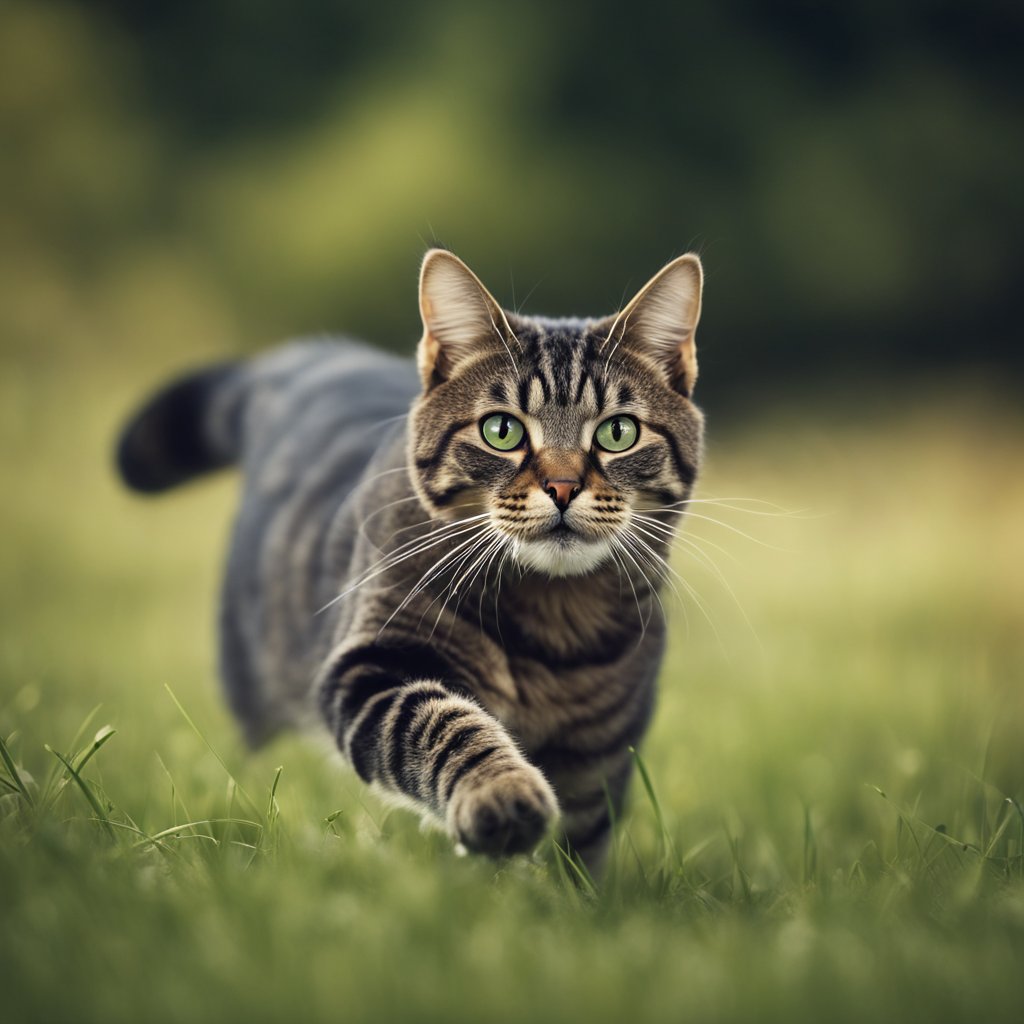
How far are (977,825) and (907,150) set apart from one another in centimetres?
605

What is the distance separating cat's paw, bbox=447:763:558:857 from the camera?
4.90 ft

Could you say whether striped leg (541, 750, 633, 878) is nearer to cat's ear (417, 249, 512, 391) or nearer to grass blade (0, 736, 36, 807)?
cat's ear (417, 249, 512, 391)

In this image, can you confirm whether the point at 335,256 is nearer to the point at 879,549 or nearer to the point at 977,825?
the point at 879,549

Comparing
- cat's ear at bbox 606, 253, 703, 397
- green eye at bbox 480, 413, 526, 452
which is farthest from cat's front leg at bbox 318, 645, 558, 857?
cat's ear at bbox 606, 253, 703, 397

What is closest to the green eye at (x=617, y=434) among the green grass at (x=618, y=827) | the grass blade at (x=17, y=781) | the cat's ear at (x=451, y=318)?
the cat's ear at (x=451, y=318)

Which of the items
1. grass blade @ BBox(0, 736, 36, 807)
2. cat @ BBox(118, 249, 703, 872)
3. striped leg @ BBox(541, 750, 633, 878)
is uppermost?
cat @ BBox(118, 249, 703, 872)

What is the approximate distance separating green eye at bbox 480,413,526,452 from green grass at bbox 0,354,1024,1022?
1.92 feet

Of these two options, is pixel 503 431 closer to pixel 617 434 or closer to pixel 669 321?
pixel 617 434

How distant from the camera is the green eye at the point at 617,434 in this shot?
6.43ft

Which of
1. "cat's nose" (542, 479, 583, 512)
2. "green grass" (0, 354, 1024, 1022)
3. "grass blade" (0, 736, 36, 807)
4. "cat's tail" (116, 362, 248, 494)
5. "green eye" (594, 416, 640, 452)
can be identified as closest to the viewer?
"green grass" (0, 354, 1024, 1022)

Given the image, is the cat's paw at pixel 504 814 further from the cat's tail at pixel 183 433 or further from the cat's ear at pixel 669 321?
the cat's tail at pixel 183 433

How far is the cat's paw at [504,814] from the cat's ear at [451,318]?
787 mm

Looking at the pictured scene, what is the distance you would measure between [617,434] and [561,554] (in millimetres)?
248

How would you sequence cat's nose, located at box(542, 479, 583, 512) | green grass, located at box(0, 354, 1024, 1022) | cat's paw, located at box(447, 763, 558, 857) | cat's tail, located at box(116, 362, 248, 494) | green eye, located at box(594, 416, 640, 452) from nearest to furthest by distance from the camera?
green grass, located at box(0, 354, 1024, 1022) < cat's paw, located at box(447, 763, 558, 857) < cat's nose, located at box(542, 479, 583, 512) < green eye, located at box(594, 416, 640, 452) < cat's tail, located at box(116, 362, 248, 494)
